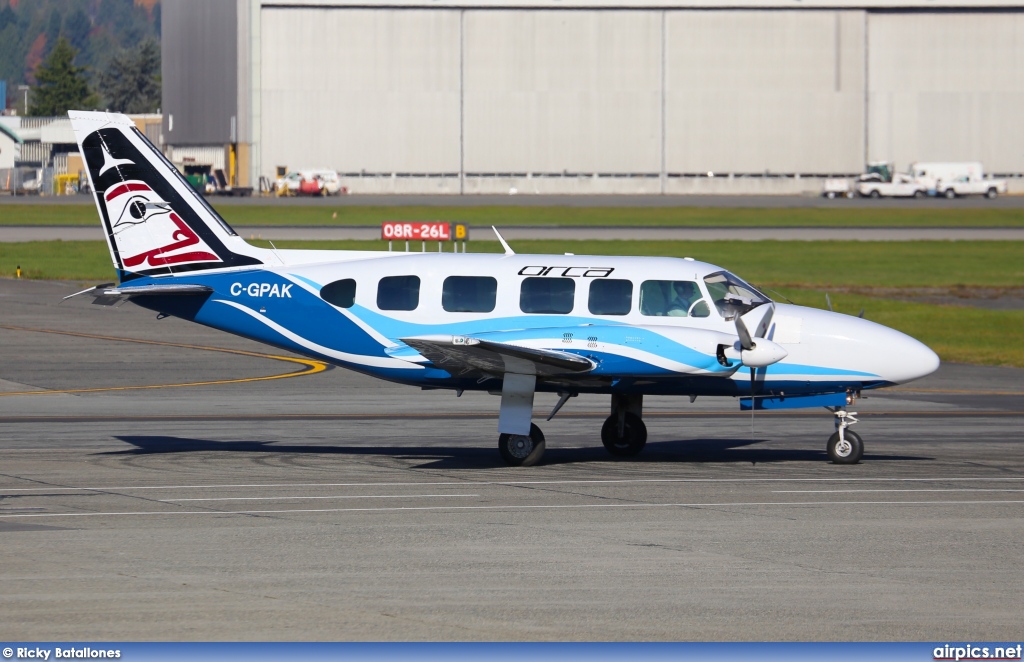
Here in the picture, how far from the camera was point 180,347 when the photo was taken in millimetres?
33500

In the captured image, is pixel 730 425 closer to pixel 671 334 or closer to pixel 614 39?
pixel 671 334

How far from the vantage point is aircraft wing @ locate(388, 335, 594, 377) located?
56.3 ft

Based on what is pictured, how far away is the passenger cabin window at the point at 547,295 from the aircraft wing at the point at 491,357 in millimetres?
925

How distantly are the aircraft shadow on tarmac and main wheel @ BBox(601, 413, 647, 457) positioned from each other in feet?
0.52

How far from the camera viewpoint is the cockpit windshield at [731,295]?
723 inches

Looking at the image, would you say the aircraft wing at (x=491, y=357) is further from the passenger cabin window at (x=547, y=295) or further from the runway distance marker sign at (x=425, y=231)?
the runway distance marker sign at (x=425, y=231)

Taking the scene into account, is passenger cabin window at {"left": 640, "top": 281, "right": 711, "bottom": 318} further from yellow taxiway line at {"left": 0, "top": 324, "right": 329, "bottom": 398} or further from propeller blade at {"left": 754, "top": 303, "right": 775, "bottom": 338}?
yellow taxiway line at {"left": 0, "top": 324, "right": 329, "bottom": 398}

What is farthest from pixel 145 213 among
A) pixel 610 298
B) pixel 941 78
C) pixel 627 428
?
pixel 941 78

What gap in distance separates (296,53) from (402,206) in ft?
76.1

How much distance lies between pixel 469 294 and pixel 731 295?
12.4ft

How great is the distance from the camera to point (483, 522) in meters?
14.4

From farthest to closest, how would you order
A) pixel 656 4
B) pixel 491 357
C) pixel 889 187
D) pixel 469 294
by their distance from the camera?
pixel 656 4 → pixel 889 187 → pixel 469 294 → pixel 491 357

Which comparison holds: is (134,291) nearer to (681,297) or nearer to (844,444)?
(681,297)

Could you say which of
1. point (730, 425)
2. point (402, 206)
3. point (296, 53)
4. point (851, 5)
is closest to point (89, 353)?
point (730, 425)
